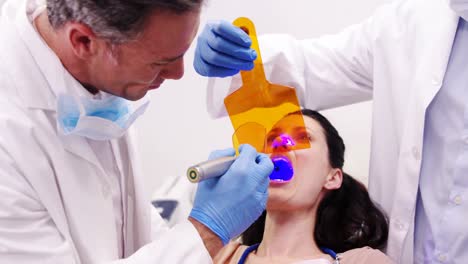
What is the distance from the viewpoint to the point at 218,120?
2670mm

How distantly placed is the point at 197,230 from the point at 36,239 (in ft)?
1.09

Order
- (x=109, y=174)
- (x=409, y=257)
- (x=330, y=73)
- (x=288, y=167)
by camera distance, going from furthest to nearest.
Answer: (x=330, y=73), (x=288, y=167), (x=409, y=257), (x=109, y=174)

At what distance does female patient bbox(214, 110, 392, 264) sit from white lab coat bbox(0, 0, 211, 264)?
51cm

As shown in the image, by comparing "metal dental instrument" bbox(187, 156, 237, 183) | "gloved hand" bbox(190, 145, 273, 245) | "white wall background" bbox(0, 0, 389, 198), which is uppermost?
"metal dental instrument" bbox(187, 156, 237, 183)

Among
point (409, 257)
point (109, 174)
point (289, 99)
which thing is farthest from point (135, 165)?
point (409, 257)

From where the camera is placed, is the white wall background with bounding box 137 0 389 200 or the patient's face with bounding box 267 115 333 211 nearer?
the patient's face with bounding box 267 115 333 211

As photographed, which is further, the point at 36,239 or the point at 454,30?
the point at 454,30

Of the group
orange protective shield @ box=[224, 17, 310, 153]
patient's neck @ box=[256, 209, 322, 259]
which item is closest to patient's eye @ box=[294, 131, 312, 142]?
orange protective shield @ box=[224, 17, 310, 153]

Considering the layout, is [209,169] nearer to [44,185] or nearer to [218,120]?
[44,185]

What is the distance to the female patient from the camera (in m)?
1.63

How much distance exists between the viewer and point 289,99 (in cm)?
154

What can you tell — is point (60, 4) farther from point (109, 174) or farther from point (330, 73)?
point (330, 73)

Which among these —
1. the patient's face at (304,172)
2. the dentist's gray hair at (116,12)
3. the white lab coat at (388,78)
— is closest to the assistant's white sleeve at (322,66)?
the white lab coat at (388,78)

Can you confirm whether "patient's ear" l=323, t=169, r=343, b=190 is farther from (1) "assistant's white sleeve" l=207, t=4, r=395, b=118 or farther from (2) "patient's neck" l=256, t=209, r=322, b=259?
(1) "assistant's white sleeve" l=207, t=4, r=395, b=118
